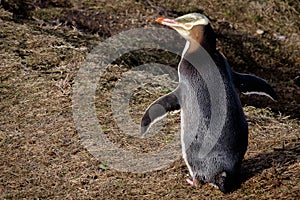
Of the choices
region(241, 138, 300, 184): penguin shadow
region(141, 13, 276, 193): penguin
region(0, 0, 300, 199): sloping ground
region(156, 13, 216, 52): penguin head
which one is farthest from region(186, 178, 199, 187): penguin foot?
region(156, 13, 216, 52): penguin head

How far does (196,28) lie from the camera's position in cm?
405

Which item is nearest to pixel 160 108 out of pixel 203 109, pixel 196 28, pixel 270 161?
pixel 203 109

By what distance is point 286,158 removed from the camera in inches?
185

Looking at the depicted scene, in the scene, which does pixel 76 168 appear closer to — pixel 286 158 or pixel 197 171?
pixel 197 171

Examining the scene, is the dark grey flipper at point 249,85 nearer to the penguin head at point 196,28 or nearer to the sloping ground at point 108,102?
the penguin head at point 196,28

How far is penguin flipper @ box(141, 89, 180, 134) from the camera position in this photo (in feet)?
13.4

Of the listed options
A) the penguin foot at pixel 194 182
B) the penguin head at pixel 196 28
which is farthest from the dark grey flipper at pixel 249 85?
the penguin foot at pixel 194 182

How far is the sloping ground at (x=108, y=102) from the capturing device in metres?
4.52

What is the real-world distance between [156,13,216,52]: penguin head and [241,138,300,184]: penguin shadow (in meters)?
1.00

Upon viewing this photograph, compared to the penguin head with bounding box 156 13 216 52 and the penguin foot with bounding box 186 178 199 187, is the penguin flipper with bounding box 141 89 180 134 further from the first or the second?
the penguin foot with bounding box 186 178 199 187

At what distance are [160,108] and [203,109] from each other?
0.94ft

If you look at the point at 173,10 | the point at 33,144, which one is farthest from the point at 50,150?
the point at 173,10

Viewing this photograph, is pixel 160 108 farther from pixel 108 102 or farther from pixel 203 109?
pixel 108 102

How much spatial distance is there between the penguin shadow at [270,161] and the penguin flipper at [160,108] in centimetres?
78
